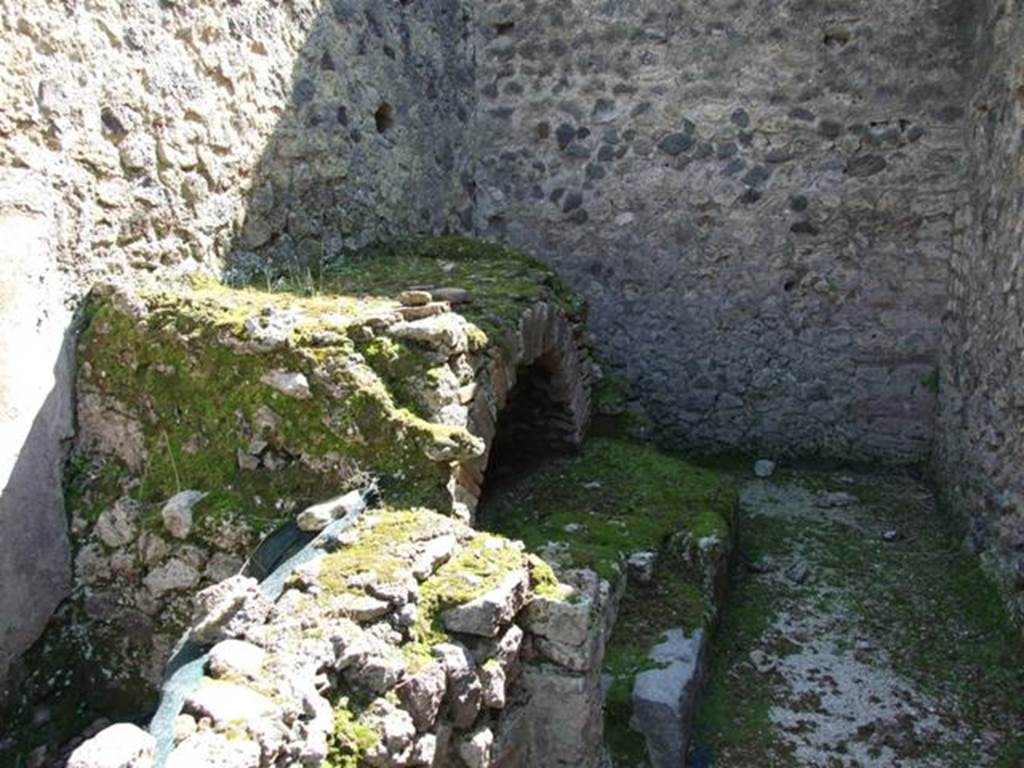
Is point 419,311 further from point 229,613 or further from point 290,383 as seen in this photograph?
point 229,613

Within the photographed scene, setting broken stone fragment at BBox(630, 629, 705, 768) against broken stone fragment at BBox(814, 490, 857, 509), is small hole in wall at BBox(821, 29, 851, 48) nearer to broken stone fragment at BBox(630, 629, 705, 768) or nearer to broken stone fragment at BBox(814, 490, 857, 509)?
broken stone fragment at BBox(814, 490, 857, 509)

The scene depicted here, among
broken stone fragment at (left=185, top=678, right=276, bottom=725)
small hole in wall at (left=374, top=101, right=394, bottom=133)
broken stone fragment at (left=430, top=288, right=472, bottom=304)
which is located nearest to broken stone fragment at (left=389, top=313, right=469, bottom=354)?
broken stone fragment at (left=430, top=288, right=472, bottom=304)

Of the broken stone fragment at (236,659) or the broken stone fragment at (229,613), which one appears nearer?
the broken stone fragment at (236,659)

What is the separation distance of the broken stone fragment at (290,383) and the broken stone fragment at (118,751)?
1535 millimetres

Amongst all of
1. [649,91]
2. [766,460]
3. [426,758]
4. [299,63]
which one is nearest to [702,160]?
[649,91]

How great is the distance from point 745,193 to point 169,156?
12.0ft

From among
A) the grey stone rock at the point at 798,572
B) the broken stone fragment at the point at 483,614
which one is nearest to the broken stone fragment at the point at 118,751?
the broken stone fragment at the point at 483,614

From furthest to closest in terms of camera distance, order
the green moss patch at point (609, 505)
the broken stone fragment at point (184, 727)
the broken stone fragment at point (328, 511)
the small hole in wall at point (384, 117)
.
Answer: the small hole in wall at point (384, 117) → the green moss patch at point (609, 505) → the broken stone fragment at point (328, 511) → the broken stone fragment at point (184, 727)

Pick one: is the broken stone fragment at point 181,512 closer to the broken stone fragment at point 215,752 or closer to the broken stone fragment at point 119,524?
the broken stone fragment at point 119,524

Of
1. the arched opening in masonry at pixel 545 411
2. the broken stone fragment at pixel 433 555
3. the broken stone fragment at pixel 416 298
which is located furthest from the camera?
the arched opening in masonry at pixel 545 411

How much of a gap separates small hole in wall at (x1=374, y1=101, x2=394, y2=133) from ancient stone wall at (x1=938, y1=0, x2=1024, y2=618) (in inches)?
130

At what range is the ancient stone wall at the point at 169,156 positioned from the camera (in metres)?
3.37

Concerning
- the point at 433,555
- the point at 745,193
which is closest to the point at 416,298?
the point at 433,555

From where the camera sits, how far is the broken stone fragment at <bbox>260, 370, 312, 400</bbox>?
11.1 feet
